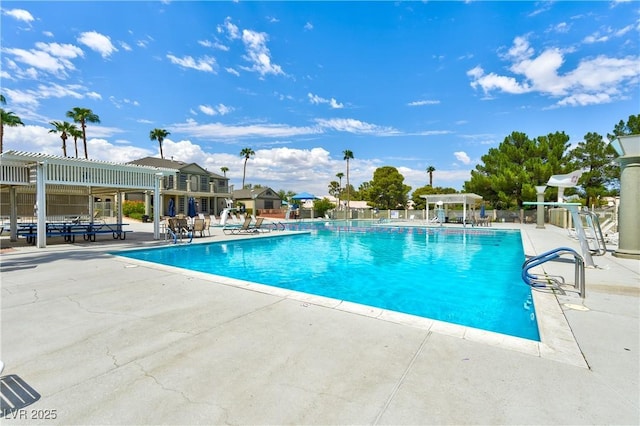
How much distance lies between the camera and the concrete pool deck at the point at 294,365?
6.94 ft

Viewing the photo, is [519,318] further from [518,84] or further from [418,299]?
[518,84]

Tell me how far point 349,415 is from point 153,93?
2007cm

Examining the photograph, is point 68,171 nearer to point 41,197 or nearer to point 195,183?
point 41,197

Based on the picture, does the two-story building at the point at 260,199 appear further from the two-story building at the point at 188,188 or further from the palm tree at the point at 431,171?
the palm tree at the point at 431,171

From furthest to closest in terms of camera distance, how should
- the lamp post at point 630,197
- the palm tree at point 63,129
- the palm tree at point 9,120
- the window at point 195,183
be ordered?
the window at point 195,183 → the palm tree at point 63,129 → the palm tree at point 9,120 → the lamp post at point 630,197

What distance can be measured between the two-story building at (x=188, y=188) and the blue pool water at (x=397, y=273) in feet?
77.1

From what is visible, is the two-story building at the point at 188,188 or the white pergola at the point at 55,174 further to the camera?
the two-story building at the point at 188,188

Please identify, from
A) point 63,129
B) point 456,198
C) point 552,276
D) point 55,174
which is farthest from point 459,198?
point 63,129

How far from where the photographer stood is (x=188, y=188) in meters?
35.1

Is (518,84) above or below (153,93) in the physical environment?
above

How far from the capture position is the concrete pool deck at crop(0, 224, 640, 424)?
6.94 ft

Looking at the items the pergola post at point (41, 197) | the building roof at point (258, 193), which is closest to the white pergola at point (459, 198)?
the pergola post at point (41, 197)

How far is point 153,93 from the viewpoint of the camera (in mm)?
17766

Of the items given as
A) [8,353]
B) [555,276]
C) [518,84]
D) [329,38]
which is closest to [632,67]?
[518,84]
